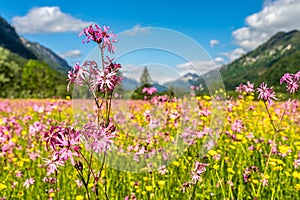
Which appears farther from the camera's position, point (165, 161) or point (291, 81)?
point (165, 161)

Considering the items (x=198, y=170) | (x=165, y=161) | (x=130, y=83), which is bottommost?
(x=165, y=161)

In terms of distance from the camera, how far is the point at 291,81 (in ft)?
6.33

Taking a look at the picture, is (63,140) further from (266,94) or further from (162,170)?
(162,170)

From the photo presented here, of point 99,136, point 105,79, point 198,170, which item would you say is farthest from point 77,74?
point 198,170

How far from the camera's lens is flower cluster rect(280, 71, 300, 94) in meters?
1.89

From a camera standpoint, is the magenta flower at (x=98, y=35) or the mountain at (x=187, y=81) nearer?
the magenta flower at (x=98, y=35)

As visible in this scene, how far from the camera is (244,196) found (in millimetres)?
2955

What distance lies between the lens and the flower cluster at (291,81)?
74.4 inches

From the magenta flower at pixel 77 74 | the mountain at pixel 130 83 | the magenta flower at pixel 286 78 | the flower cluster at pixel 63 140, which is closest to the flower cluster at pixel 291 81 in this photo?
the magenta flower at pixel 286 78

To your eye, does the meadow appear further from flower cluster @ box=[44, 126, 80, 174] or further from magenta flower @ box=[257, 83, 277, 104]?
flower cluster @ box=[44, 126, 80, 174]

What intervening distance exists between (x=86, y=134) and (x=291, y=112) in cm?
460

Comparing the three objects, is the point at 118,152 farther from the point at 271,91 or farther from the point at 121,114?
the point at 271,91

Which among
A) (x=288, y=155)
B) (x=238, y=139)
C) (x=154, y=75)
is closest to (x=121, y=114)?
(x=154, y=75)

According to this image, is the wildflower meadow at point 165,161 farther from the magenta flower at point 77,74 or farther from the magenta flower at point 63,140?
the magenta flower at point 63,140
